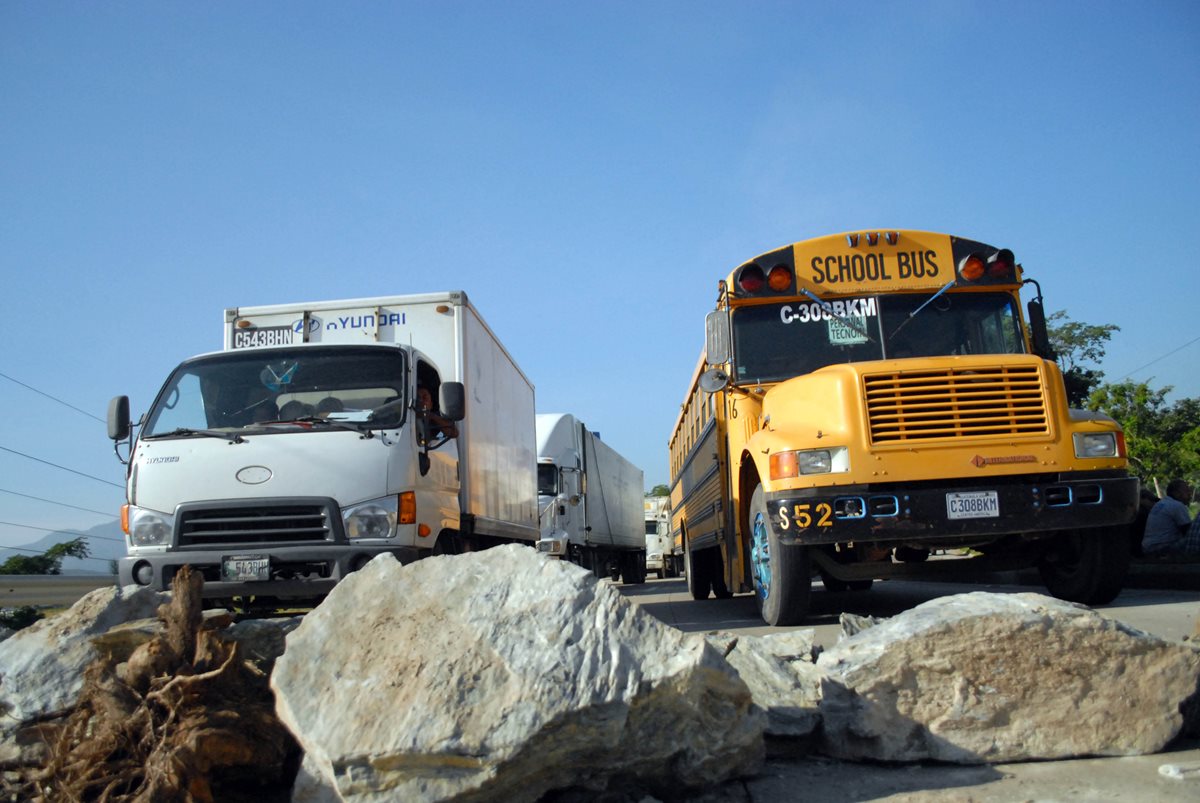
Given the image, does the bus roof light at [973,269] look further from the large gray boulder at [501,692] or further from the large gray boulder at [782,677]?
the large gray boulder at [501,692]

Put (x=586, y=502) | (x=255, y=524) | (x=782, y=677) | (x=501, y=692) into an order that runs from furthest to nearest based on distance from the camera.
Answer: (x=586, y=502), (x=255, y=524), (x=782, y=677), (x=501, y=692)

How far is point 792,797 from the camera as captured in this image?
3.27 m

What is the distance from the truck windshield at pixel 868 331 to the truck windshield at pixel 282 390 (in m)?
2.90

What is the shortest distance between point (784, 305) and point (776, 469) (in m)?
2.00

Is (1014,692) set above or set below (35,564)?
below

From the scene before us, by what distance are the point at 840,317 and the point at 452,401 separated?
3265 millimetres

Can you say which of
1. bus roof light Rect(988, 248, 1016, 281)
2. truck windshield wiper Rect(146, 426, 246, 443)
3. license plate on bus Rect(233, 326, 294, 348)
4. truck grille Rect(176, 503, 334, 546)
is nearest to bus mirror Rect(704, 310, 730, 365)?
bus roof light Rect(988, 248, 1016, 281)

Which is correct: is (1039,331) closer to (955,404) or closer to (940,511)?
(955,404)

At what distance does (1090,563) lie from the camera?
695 cm

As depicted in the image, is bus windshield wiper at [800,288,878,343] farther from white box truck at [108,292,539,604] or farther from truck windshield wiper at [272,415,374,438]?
truck windshield wiper at [272,415,374,438]

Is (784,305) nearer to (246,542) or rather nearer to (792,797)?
(246,542)

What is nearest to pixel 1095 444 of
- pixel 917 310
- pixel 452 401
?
pixel 917 310

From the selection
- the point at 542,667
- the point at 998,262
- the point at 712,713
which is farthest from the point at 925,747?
the point at 998,262

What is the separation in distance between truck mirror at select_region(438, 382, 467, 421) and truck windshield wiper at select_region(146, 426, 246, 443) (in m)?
1.56
